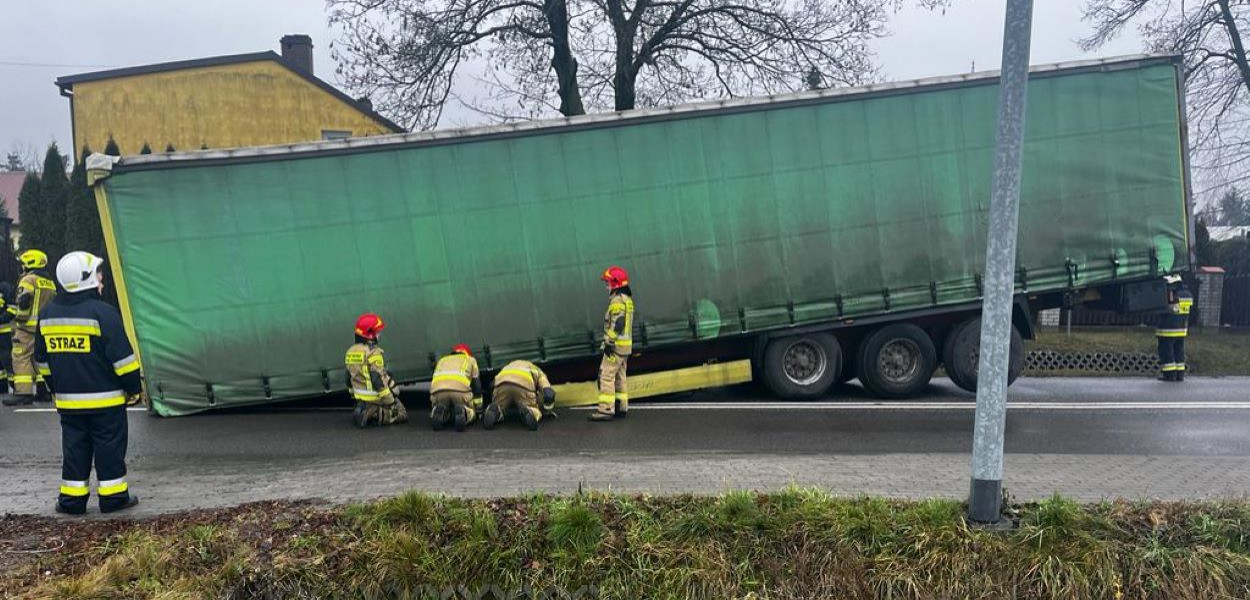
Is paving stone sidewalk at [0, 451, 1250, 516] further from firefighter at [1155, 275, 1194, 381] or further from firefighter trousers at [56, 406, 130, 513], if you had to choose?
firefighter at [1155, 275, 1194, 381]

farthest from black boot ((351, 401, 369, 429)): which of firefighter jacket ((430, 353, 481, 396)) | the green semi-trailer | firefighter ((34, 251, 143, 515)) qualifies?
firefighter ((34, 251, 143, 515))

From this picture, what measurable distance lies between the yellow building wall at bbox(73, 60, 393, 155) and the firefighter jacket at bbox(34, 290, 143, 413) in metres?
19.1

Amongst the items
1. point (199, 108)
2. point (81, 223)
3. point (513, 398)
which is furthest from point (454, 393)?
point (199, 108)

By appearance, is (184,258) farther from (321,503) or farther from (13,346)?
(321,503)

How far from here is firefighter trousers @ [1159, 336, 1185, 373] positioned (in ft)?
39.3

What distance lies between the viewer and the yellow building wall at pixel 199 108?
22.1 m

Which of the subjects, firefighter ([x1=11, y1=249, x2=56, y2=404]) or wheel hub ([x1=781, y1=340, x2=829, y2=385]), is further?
firefighter ([x1=11, y1=249, x2=56, y2=404])

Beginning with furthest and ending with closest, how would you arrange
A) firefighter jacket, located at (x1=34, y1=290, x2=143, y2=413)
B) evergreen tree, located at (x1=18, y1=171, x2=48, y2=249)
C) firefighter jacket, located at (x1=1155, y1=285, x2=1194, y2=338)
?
1. evergreen tree, located at (x1=18, y1=171, x2=48, y2=249)
2. firefighter jacket, located at (x1=1155, y1=285, x2=1194, y2=338)
3. firefighter jacket, located at (x1=34, y1=290, x2=143, y2=413)

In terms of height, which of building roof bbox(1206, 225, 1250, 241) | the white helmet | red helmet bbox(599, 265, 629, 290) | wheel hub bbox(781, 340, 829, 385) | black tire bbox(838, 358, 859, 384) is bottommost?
building roof bbox(1206, 225, 1250, 241)

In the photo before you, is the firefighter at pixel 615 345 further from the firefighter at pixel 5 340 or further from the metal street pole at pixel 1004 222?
the firefighter at pixel 5 340

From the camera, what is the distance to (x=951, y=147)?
961cm

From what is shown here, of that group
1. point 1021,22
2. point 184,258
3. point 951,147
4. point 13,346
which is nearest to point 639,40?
point 951,147

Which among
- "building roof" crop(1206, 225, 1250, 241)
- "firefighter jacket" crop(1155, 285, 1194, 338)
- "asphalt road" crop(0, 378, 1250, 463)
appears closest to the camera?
"asphalt road" crop(0, 378, 1250, 463)

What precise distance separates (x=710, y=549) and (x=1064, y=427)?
541cm
